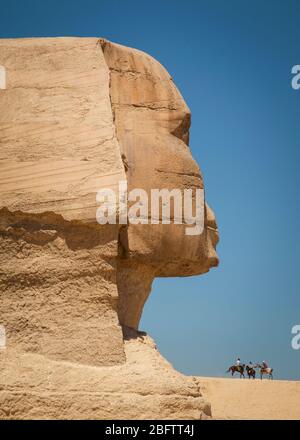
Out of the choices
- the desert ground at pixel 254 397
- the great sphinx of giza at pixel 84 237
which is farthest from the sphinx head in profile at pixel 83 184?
the desert ground at pixel 254 397

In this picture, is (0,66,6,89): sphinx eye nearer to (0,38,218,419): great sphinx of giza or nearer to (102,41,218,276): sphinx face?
(0,38,218,419): great sphinx of giza

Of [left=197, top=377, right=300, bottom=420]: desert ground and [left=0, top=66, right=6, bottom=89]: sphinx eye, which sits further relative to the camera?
[left=197, top=377, right=300, bottom=420]: desert ground

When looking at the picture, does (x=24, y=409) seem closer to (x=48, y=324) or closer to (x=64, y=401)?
(x=64, y=401)

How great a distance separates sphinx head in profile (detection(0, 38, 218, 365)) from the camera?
7.52m

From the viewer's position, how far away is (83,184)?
7738 mm

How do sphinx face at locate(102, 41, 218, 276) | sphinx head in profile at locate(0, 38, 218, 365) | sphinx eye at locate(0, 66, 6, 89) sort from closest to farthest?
sphinx head in profile at locate(0, 38, 218, 365), sphinx face at locate(102, 41, 218, 276), sphinx eye at locate(0, 66, 6, 89)

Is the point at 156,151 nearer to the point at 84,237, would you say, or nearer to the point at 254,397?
the point at 84,237

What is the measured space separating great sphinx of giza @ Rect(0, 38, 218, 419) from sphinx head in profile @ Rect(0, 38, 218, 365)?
11 mm

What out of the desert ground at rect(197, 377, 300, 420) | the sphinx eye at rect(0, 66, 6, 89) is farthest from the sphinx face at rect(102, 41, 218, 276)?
the desert ground at rect(197, 377, 300, 420)

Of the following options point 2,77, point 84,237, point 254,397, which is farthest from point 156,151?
point 254,397

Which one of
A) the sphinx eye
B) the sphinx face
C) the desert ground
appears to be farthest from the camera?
the desert ground

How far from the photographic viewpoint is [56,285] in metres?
7.57

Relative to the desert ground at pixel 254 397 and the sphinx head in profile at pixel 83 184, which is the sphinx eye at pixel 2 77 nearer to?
the sphinx head in profile at pixel 83 184

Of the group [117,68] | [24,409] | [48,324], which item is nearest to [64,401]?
[24,409]
